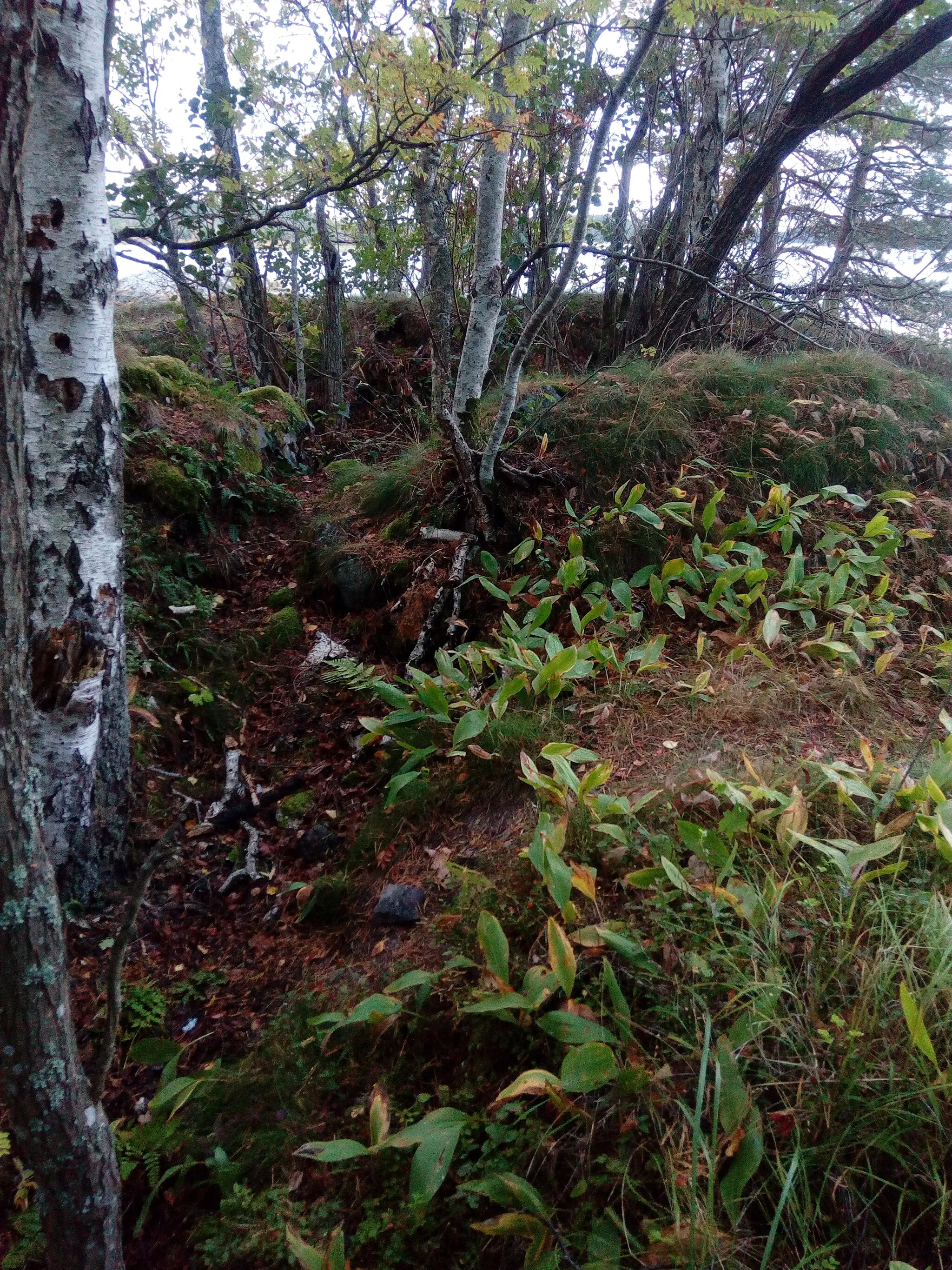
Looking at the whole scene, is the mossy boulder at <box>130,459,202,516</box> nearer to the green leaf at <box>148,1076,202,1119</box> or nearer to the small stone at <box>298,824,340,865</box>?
the small stone at <box>298,824,340,865</box>

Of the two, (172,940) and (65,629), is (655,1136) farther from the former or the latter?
(65,629)

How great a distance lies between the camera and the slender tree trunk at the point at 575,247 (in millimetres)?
3000

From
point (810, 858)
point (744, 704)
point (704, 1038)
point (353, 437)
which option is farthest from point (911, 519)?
point (353, 437)

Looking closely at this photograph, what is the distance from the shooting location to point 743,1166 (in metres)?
1.37

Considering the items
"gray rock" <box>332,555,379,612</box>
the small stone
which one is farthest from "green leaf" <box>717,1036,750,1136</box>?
"gray rock" <box>332,555,379,612</box>

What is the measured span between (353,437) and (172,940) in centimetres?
606

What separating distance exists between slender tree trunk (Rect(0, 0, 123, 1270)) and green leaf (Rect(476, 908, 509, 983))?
98 cm

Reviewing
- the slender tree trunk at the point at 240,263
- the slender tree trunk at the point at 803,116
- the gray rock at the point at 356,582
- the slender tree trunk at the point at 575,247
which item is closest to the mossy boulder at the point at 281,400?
the slender tree trunk at the point at 240,263

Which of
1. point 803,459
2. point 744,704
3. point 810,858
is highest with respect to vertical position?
point 803,459

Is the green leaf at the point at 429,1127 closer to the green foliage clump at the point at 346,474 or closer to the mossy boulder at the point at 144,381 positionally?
the green foliage clump at the point at 346,474

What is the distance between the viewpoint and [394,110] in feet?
12.9

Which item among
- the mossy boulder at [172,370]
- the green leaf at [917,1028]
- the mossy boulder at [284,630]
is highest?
the mossy boulder at [172,370]

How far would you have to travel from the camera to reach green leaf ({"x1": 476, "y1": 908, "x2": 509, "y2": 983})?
178 cm

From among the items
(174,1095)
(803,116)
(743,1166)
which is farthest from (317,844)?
(803,116)
